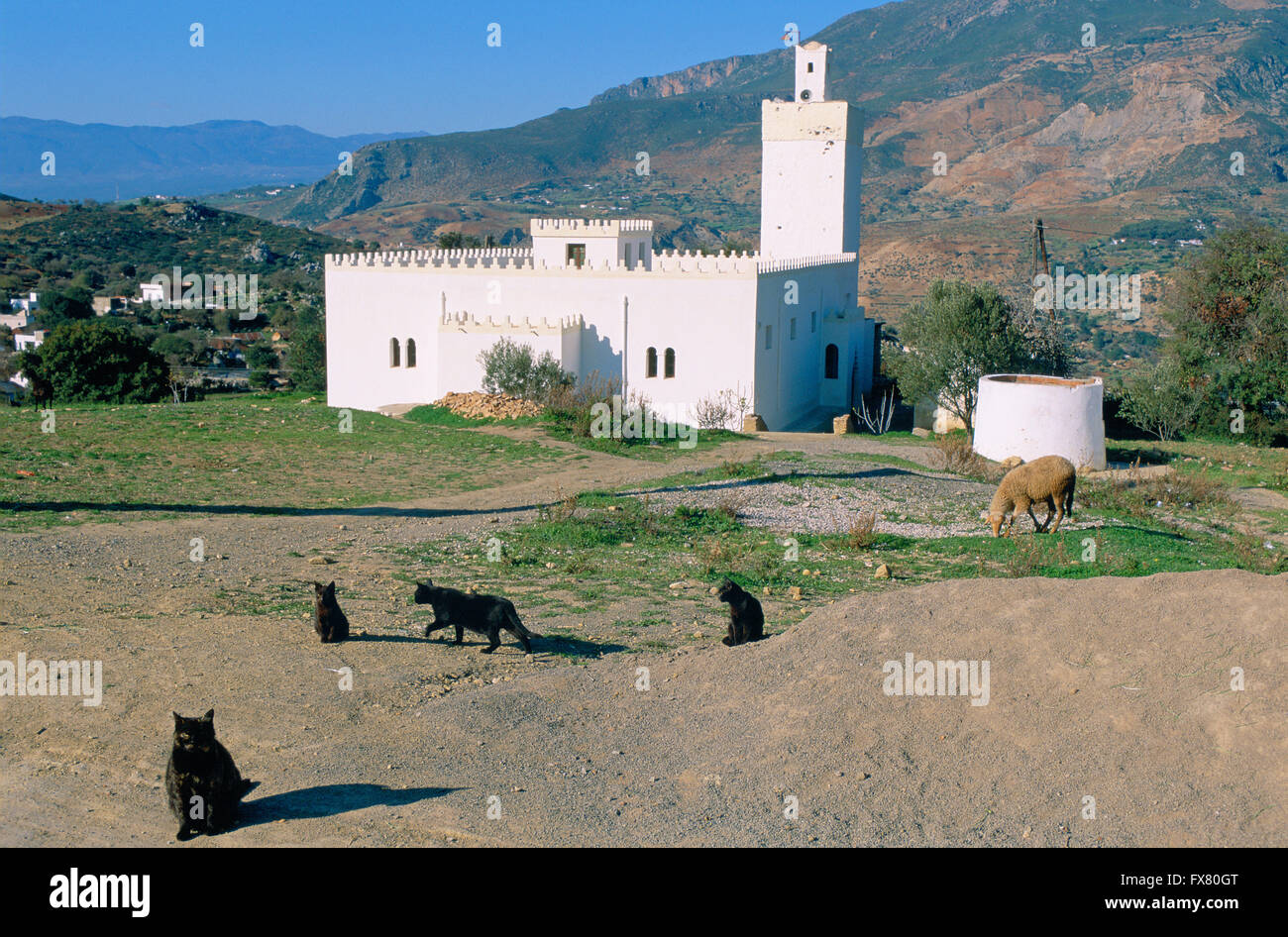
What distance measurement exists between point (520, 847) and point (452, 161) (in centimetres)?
14330

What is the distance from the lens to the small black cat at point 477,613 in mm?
8672

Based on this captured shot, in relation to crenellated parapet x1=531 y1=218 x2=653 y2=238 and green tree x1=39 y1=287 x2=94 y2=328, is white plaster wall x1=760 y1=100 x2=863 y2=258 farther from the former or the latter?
green tree x1=39 y1=287 x2=94 y2=328

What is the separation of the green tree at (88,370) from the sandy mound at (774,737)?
27010 millimetres

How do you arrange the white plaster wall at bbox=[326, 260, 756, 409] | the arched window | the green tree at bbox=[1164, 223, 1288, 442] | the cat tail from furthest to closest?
the arched window
the green tree at bbox=[1164, 223, 1288, 442]
the white plaster wall at bbox=[326, 260, 756, 409]
the cat tail

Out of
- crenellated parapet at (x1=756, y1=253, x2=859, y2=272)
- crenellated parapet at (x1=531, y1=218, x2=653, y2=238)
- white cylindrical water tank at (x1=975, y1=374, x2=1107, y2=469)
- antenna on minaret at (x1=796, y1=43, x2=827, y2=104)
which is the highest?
antenna on minaret at (x1=796, y1=43, x2=827, y2=104)

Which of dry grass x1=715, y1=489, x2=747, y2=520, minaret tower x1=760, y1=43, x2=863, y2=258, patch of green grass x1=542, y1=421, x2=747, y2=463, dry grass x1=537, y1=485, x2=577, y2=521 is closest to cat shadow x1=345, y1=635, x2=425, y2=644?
dry grass x1=537, y1=485, x2=577, y2=521

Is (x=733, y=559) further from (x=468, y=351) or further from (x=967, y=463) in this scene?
(x=468, y=351)

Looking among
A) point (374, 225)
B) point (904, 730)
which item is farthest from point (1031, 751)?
point (374, 225)

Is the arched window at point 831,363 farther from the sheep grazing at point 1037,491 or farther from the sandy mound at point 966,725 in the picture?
the sandy mound at point 966,725

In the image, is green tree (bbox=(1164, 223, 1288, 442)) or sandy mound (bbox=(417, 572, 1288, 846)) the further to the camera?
green tree (bbox=(1164, 223, 1288, 442))

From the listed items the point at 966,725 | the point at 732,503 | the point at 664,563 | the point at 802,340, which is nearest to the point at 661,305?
the point at 802,340

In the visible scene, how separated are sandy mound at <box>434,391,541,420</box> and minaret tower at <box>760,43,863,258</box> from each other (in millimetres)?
11836

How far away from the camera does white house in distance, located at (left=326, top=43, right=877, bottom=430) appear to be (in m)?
25.8

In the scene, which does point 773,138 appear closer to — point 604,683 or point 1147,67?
point 604,683
